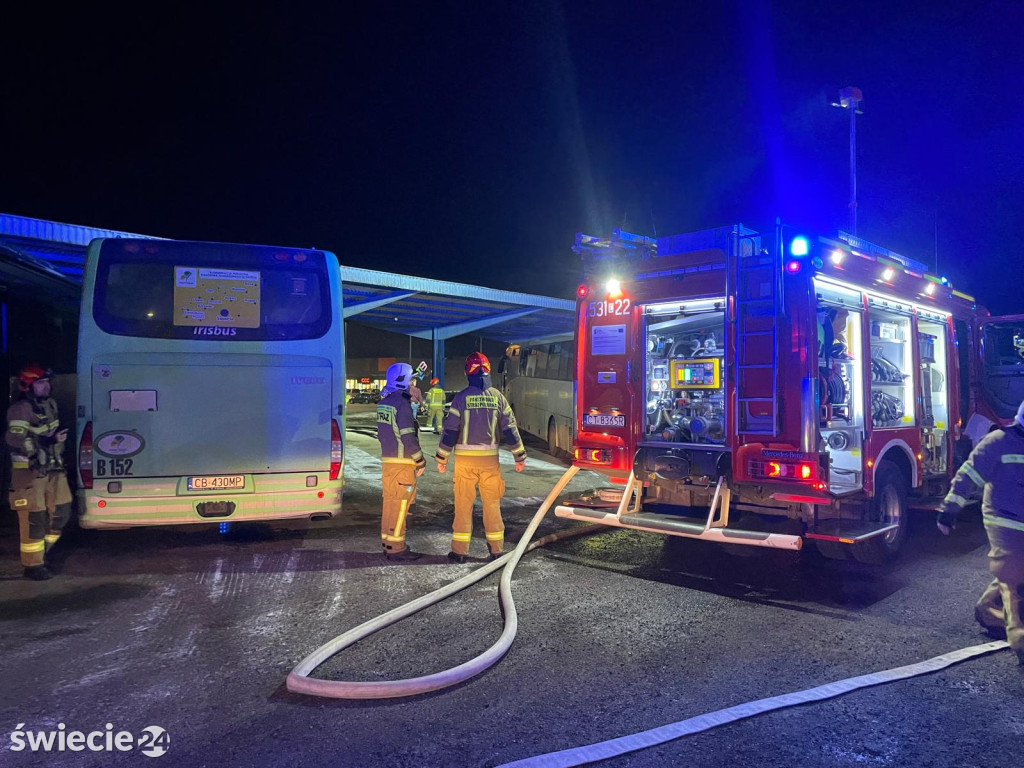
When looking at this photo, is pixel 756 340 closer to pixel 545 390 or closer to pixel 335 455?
pixel 335 455

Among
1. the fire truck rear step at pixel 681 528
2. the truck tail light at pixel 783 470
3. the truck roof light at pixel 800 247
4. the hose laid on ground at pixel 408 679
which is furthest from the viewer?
the truck roof light at pixel 800 247

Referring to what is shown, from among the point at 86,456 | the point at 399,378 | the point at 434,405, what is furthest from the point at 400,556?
the point at 434,405

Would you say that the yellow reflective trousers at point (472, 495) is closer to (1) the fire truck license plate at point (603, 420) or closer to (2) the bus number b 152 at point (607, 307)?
(1) the fire truck license plate at point (603, 420)

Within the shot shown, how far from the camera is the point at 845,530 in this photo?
5.61 m

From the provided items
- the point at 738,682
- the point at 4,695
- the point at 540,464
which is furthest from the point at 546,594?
the point at 540,464

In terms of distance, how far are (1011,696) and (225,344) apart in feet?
20.8

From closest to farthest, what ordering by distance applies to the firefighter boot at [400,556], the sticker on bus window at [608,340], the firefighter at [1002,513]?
the firefighter at [1002,513]
the firefighter boot at [400,556]
the sticker on bus window at [608,340]

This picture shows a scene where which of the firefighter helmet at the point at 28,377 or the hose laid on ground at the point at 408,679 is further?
the firefighter helmet at the point at 28,377

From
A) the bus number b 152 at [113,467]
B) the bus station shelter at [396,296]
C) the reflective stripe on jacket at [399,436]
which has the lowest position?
the bus number b 152 at [113,467]

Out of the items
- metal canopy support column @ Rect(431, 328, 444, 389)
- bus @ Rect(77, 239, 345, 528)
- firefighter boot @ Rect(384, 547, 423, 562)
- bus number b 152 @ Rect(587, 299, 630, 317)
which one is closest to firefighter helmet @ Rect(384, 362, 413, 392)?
bus @ Rect(77, 239, 345, 528)

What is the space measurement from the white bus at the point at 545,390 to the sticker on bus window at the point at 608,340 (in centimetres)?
598

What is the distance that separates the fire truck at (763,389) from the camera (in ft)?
18.5

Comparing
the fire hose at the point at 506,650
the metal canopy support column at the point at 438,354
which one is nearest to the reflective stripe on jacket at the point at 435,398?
the metal canopy support column at the point at 438,354

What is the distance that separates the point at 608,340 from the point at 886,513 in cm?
308
